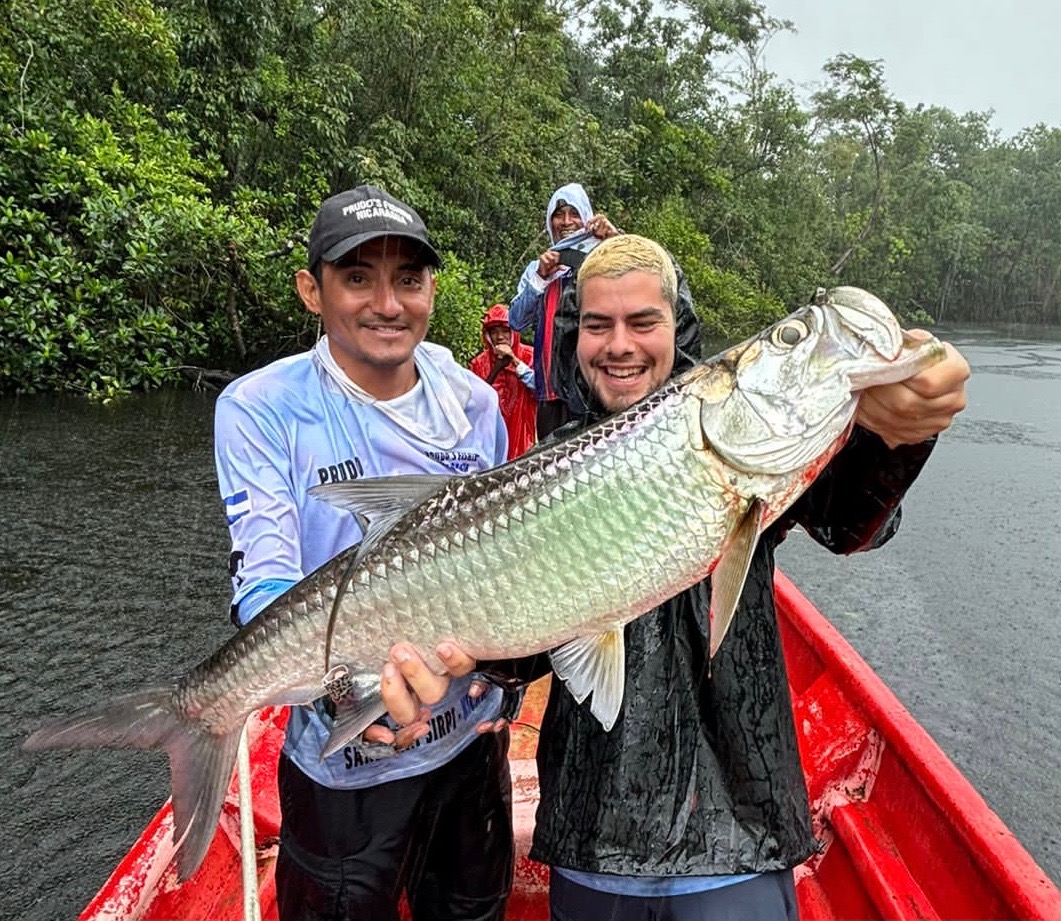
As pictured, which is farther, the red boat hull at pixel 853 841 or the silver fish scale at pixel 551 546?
the red boat hull at pixel 853 841

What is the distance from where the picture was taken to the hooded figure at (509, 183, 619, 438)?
584cm

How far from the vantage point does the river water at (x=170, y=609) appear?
5121 millimetres

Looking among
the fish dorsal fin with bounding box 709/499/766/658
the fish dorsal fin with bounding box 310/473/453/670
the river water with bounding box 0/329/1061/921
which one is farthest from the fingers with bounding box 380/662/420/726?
the river water with bounding box 0/329/1061/921

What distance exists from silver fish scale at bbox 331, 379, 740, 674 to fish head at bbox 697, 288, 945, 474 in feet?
0.22

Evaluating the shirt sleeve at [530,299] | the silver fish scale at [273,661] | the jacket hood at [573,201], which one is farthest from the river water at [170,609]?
the jacket hood at [573,201]

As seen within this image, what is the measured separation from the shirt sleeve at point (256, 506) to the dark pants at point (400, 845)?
22.5 inches

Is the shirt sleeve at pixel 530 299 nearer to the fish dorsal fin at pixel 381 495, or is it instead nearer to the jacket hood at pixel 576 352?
the jacket hood at pixel 576 352

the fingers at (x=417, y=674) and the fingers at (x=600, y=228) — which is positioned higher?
the fingers at (x=600, y=228)

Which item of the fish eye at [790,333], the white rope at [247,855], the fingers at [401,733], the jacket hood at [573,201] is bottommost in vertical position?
the white rope at [247,855]

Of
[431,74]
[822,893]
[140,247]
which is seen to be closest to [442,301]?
[140,247]

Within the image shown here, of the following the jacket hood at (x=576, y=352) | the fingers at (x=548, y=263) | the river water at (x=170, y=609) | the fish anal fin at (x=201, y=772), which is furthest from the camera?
the fingers at (x=548, y=263)

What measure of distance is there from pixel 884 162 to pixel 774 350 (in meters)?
48.7

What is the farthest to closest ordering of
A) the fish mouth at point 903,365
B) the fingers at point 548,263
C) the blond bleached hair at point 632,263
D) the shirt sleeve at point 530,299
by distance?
1. the shirt sleeve at point 530,299
2. the fingers at point 548,263
3. the blond bleached hair at point 632,263
4. the fish mouth at point 903,365

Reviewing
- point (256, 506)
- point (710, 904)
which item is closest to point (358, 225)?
point (256, 506)
